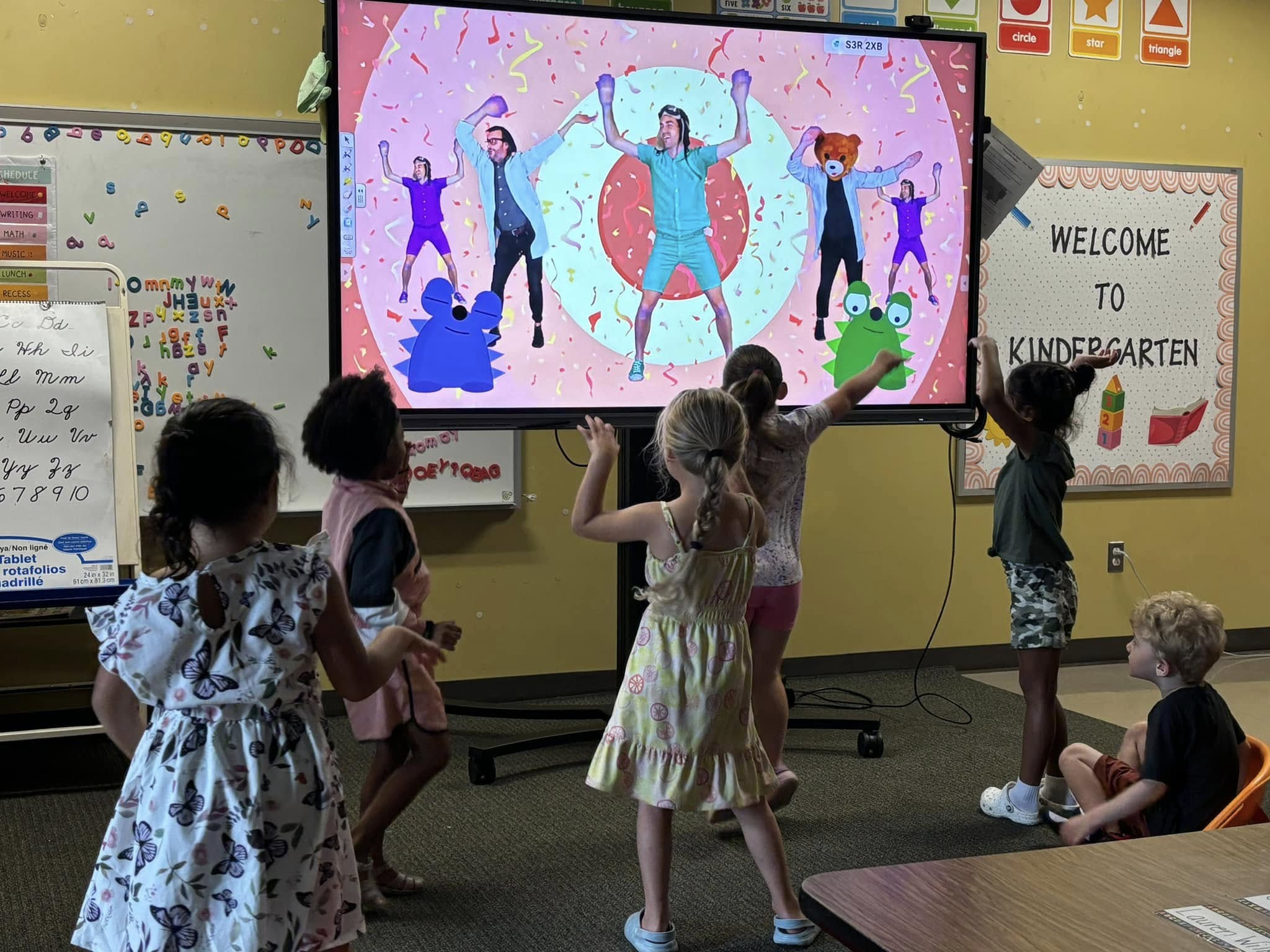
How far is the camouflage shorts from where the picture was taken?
2869 millimetres

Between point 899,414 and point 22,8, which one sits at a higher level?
point 22,8

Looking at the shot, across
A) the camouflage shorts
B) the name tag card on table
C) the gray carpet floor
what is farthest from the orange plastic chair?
the camouflage shorts

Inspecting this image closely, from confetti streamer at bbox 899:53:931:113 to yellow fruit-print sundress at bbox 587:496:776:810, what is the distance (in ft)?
5.39

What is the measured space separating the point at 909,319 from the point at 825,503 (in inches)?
44.9

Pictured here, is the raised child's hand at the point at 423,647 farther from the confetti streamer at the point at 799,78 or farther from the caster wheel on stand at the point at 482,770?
the confetti streamer at the point at 799,78

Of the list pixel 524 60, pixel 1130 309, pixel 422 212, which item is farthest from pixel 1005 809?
pixel 1130 309

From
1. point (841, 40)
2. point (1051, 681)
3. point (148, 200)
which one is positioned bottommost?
point (1051, 681)

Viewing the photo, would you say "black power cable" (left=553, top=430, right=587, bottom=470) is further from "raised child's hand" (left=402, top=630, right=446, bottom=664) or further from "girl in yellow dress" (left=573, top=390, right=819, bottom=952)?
"raised child's hand" (left=402, top=630, right=446, bottom=664)

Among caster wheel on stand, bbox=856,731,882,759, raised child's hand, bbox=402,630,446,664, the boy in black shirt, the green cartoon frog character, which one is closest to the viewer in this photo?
raised child's hand, bbox=402,630,446,664

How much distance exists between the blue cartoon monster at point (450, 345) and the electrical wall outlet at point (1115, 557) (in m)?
2.78

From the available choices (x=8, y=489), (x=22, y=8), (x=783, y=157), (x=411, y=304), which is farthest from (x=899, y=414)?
(x=22, y=8)

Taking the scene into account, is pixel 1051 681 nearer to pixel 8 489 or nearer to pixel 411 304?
pixel 411 304

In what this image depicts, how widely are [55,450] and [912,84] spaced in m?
2.46

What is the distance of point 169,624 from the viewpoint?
4.84 ft
